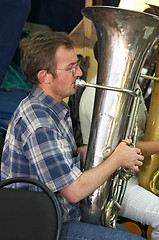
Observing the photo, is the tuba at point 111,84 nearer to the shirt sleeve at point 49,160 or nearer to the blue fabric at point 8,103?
the shirt sleeve at point 49,160

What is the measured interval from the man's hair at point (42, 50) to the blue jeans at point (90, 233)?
1.49 feet

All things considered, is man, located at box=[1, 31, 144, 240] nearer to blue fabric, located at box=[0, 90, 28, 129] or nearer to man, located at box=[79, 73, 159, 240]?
man, located at box=[79, 73, 159, 240]

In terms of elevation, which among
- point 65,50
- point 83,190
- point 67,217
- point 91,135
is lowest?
point 67,217

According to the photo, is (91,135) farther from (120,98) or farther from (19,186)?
(19,186)

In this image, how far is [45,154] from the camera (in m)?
0.94

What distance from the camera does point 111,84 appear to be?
1.07 meters

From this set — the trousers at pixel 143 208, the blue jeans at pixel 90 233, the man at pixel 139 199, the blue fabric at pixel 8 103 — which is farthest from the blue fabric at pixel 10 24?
the blue jeans at pixel 90 233

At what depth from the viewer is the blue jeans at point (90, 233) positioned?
97cm

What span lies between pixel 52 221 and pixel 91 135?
324mm

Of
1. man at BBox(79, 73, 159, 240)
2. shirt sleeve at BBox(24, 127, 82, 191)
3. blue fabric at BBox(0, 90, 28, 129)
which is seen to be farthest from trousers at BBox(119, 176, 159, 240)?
blue fabric at BBox(0, 90, 28, 129)

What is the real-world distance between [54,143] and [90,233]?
0.90 ft

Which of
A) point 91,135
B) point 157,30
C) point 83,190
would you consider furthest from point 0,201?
point 157,30

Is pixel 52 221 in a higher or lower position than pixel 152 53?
lower

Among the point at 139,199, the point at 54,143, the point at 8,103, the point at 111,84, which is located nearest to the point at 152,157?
the point at 139,199
